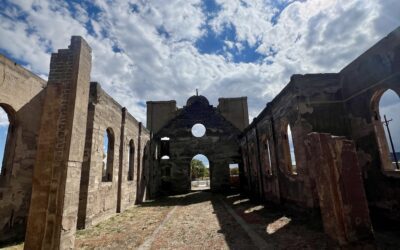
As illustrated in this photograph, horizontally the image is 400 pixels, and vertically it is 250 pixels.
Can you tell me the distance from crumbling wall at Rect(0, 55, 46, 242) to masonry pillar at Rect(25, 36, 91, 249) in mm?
1261

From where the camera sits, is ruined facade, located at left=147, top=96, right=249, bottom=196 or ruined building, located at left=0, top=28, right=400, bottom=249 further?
ruined facade, located at left=147, top=96, right=249, bottom=196

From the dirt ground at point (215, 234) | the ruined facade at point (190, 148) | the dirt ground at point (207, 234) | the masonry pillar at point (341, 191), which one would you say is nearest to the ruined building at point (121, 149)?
the masonry pillar at point (341, 191)

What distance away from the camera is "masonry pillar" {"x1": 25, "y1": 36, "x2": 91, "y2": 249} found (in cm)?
532

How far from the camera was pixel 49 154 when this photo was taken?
568 centimetres

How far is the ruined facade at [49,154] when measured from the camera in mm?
5402

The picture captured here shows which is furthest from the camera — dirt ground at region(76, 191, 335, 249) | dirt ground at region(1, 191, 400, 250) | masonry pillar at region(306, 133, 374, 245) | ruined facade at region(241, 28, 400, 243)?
dirt ground at region(76, 191, 335, 249)

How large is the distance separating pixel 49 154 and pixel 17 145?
188 cm

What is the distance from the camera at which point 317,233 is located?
6.07m

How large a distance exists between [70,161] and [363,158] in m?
8.46

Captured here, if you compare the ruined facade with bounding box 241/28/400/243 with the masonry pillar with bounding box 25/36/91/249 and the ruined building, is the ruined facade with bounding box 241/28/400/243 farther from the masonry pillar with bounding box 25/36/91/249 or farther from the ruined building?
the masonry pillar with bounding box 25/36/91/249

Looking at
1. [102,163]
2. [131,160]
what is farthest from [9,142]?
[131,160]

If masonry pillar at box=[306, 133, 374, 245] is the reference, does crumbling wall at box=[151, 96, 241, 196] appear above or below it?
above

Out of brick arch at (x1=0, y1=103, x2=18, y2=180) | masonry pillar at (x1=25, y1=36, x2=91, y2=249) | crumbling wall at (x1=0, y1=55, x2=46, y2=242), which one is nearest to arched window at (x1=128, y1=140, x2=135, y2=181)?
crumbling wall at (x1=0, y1=55, x2=46, y2=242)

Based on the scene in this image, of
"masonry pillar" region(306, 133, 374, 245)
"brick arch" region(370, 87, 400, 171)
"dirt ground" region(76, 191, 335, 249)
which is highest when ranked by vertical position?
"brick arch" region(370, 87, 400, 171)
